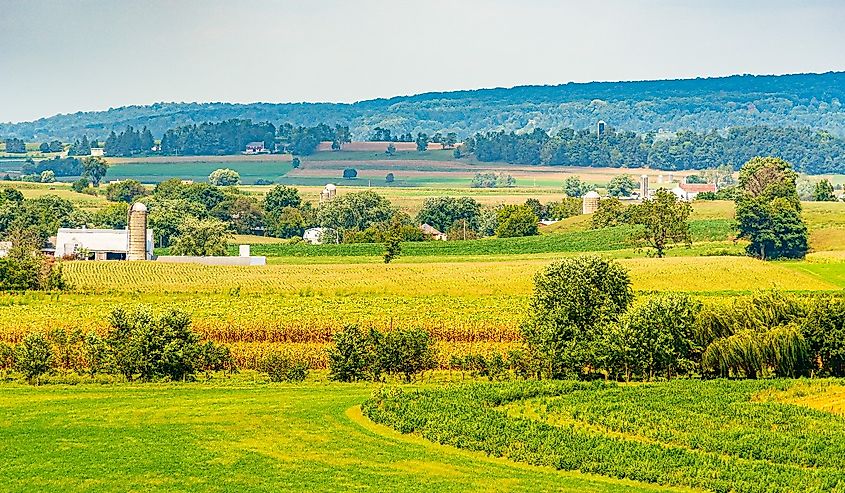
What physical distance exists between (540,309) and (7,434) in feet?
91.9

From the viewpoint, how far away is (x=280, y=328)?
73812mm

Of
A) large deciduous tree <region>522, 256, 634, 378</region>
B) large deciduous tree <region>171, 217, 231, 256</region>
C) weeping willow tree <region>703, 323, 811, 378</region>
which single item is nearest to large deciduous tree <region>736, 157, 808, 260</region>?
large deciduous tree <region>171, 217, 231, 256</region>

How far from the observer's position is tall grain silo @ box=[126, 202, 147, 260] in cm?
11919

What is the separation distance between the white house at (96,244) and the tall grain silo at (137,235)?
3.06ft

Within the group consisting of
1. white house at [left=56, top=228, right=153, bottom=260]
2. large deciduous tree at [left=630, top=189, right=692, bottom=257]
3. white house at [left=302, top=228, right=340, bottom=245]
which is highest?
large deciduous tree at [left=630, top=189, right=692, bottom=257]

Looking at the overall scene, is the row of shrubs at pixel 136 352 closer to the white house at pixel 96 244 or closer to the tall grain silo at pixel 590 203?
the white house at pixel 96 244

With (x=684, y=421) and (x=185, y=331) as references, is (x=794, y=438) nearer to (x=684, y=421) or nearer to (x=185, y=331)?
(x=684, y=421)

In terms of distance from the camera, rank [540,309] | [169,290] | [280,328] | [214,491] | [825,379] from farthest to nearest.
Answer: [169,290] → [280,328] → [540,309] → [825,379] → [214,491]

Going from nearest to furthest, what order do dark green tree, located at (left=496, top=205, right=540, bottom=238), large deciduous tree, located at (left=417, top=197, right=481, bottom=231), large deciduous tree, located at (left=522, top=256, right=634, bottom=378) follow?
1. large deciduous tree, located at (left=522, top=256, right=634, bottom=378)
2. dark green tree, located at (left=496, top=205, right=540, bottom=238)
3. large deciduous tree, located at (left=417, top=197, right=481, bottom=231)

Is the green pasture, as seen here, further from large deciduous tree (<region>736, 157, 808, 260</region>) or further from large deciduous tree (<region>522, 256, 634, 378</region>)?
large deciduous tree (<region>522, 256, 634, 378</region>)

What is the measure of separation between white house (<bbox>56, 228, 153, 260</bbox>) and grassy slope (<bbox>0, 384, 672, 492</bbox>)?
68.1 m

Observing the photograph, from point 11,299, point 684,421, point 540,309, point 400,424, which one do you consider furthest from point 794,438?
point 11,299

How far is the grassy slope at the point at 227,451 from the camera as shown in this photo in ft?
123

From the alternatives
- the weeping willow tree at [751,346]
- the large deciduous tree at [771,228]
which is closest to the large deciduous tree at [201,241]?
the large deciduous tree at [771,228]
